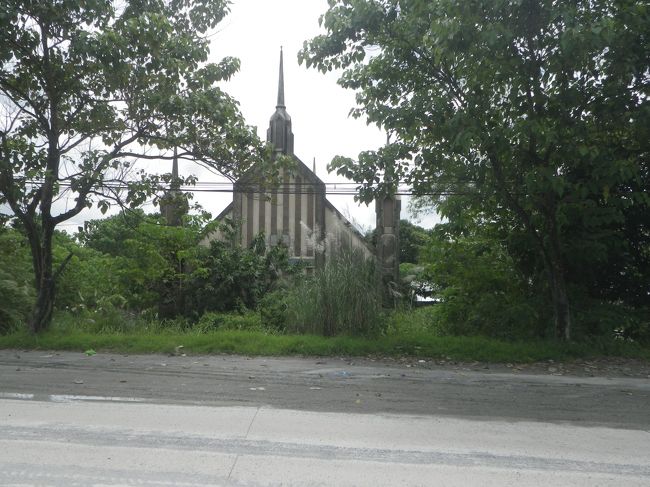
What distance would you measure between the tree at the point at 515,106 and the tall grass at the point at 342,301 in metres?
1.85

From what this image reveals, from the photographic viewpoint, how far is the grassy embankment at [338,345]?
10766mm

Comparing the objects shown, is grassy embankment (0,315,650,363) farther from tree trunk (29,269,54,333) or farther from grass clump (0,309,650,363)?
tree trunk (29,269,54,333)

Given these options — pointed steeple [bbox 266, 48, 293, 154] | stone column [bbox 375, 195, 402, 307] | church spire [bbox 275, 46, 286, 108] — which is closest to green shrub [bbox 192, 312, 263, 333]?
stone column [bbox 375, 195, 402, 307]

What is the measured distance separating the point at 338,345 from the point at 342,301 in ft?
4.05

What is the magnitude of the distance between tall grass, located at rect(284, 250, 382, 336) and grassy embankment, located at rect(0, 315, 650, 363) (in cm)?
39

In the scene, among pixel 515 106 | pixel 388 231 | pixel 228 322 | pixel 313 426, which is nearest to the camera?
pixel 313 426

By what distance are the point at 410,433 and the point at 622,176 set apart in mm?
5525

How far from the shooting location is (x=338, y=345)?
11.0 m

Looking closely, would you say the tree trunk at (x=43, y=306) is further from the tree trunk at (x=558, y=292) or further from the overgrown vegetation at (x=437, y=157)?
the tree trunk at (x=558, y=292)

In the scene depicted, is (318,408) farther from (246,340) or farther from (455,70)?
(455,70)

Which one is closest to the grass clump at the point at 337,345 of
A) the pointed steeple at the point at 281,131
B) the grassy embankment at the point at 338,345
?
the grassy embankment at the point at 338,345

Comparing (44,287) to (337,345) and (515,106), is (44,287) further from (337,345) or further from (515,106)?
(515,106)

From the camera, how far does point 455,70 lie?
1045cm

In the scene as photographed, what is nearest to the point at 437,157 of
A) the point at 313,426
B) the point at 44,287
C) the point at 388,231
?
the point at 313,426
